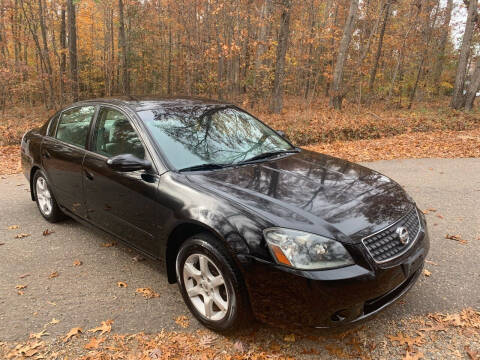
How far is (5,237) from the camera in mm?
4457

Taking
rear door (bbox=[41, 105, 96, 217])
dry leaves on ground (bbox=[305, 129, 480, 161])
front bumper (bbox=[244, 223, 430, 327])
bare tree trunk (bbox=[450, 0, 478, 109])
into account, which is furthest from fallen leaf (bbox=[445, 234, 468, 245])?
bare tree trunk (bbox=[450, 0, 478, 109])

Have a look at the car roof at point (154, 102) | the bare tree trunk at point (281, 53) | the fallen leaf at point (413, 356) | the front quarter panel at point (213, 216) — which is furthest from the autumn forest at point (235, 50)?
the fallen leaf at point (413, 356)

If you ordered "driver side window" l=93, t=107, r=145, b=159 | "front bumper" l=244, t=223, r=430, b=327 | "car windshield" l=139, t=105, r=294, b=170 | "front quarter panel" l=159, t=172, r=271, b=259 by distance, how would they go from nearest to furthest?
"front bumper" l=244, t=223, r=430, b=327 < "front quarter panel" l=159, t=172, r=271, b=259 < "car windshield" l=139, t=105, r=294, b=170 < "driver side window" l=93, t=107, r=145, b=159

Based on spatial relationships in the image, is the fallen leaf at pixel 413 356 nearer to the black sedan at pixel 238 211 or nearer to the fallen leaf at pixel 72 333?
the black sedan at pixel 238 211

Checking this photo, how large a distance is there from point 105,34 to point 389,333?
27476 millimetres

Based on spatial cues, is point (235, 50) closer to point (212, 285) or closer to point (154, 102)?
point (154, 102)

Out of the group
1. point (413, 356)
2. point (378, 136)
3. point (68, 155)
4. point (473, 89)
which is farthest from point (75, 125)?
point (473, 89)

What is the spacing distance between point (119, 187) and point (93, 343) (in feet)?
4.35

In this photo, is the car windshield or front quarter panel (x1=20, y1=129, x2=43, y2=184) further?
front quarter panel (x1=20, y1=129, x2=43, y2=184)

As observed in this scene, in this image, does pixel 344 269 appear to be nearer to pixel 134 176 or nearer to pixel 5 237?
pixel 134 176

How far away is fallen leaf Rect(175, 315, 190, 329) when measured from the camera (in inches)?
111

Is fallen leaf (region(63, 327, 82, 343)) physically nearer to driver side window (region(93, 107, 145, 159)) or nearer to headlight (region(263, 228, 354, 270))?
driver side window (region(93, 107, 145, 159))

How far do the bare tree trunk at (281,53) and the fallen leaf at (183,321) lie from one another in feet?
42.1

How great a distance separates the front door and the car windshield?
235 mm
